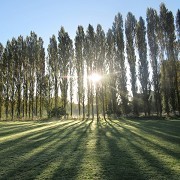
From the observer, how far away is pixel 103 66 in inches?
1476

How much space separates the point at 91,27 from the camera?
37594 mm

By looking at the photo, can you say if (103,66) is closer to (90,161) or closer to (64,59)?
(64,59)

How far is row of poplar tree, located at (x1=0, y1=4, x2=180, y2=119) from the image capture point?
35812 millimetres

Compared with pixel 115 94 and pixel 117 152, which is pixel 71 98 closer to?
pixel 115 94

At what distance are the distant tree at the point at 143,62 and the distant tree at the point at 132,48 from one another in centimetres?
85

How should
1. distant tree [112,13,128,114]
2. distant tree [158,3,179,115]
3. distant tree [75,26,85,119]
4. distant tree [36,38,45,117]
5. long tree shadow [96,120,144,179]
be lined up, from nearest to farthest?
long tree shadow [96,120,144,179]
distant tree [158,3,179,115]
distant tree [112,13,128,114]
distant tree [75,26,85,119]
distant tree [36,38,45,117]

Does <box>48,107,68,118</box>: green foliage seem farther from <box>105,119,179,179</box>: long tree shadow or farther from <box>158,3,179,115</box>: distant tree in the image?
<box>105,119,179,179</box>: long tree shadow

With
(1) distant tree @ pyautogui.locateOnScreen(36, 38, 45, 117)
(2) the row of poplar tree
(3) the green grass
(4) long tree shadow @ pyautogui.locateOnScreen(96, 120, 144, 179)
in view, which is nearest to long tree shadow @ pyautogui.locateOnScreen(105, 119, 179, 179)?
(3) the green grass

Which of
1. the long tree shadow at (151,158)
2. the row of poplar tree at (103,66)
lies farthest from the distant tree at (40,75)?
the long tree shadow at (151,158)

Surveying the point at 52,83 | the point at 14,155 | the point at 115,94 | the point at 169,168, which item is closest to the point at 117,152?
the point at 169,168

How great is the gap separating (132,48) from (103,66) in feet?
16.9

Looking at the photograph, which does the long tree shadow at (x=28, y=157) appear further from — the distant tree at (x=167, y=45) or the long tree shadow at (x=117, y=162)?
the distant tree at (x=167, y=45)

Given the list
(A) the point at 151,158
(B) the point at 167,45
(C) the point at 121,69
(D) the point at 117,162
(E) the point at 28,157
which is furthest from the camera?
(C) the point at 121,69

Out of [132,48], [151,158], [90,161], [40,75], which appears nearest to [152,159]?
[151,158]
